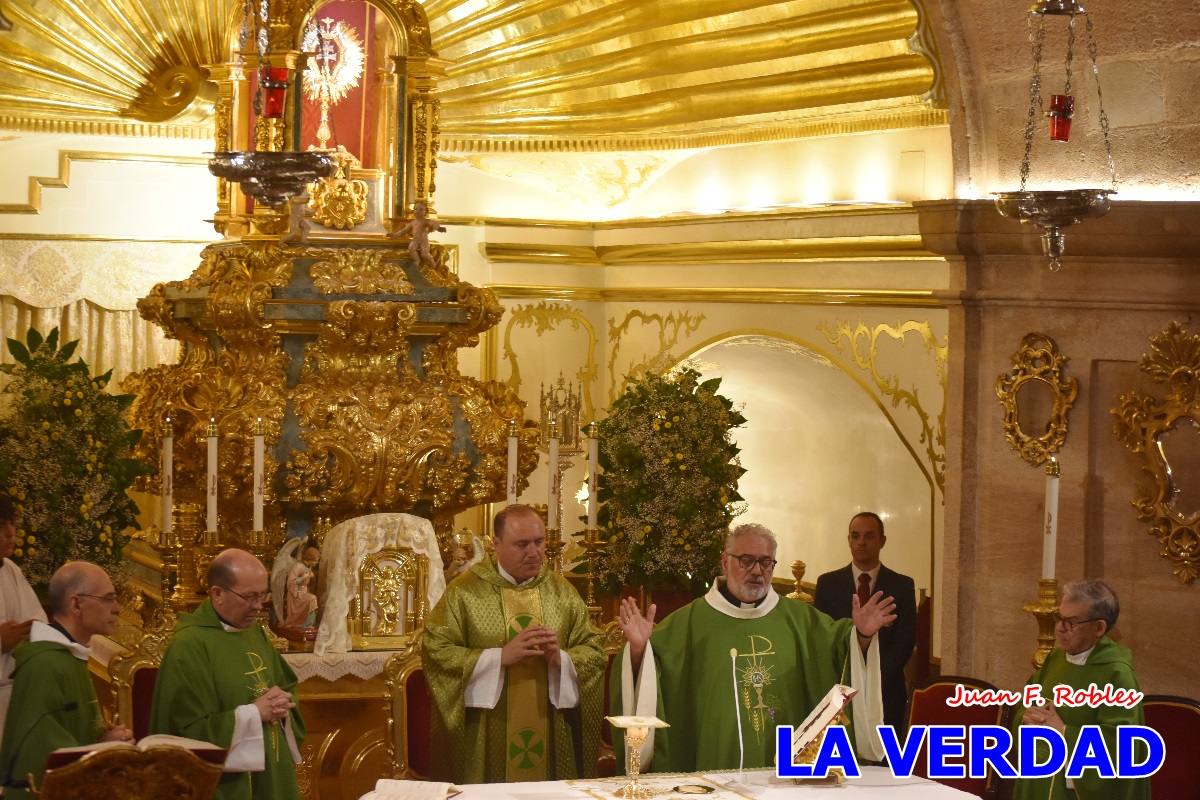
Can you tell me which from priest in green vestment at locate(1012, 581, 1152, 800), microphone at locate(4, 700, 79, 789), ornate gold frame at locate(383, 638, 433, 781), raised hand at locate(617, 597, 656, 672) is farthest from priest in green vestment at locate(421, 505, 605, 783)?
priest in green vestment at locate(1012, 581, 1152, 800)

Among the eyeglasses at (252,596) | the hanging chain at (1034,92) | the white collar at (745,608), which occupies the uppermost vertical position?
Answer: the hanging chain at (1034,92)

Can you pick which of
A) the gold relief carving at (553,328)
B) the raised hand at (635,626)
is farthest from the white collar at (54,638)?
the gold relief carving at (553,328)

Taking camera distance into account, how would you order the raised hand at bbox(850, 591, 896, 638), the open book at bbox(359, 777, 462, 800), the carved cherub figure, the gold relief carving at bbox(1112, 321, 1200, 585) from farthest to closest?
the carved cherub figure
the gold relief carving at bbox(1112, 321, 1200, 585)
the raised hand at bbox(850, 591, 896, 638)
the open book at bbox(359, 777, 462, 800)

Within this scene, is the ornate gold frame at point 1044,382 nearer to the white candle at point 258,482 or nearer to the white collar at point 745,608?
the white collar at point 745,608

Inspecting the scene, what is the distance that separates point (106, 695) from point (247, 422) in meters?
1.36

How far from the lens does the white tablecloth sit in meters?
5.45

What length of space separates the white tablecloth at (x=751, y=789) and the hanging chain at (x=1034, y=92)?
95.7 inches

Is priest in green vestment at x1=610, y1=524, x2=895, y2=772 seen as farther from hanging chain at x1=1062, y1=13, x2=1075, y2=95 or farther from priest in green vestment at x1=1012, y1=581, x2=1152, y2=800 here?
hanging chain at x1=1062, y1=13, x2=1075, y2=95

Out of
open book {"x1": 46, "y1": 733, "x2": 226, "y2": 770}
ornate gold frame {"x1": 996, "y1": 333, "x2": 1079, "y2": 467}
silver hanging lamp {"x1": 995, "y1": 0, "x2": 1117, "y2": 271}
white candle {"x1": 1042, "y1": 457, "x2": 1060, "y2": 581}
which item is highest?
silver hanging lamp {"x1": 995, "y1": 0, "x2": 1117, "y2": 271}

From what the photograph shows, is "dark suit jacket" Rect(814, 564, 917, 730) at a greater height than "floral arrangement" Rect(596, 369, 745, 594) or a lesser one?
lesser

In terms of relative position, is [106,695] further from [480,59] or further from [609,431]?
[480,59]

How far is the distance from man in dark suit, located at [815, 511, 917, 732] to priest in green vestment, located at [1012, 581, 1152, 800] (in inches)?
66.6

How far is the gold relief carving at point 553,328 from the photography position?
1291cm

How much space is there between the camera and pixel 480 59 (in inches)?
498
